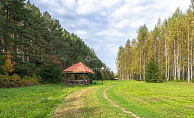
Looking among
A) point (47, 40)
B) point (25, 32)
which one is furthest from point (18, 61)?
point (47, 40)

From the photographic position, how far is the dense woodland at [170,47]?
2464 cm

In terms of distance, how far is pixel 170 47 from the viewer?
30.0 metres

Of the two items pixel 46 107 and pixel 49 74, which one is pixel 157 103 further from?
pixel 49 74

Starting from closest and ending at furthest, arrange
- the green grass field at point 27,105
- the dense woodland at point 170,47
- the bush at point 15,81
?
the green grass field at point 27,105 < the bush at point 15,81 < the dense woodland at point 170,47

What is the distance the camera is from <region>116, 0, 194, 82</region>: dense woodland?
24.6 metres

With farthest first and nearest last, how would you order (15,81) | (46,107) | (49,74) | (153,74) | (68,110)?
(153,74)
(49,74)
(15,81)
(46,107)
(68,110)

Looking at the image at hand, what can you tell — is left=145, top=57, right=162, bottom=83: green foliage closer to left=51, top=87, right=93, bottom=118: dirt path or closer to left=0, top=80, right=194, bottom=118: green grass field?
left=0, top=80, right=194, bottom=118: green grass field

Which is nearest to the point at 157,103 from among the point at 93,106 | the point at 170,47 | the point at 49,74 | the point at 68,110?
the point at 93,106

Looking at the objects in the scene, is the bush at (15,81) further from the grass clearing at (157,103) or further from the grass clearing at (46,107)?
the grass clearing at (157,103)

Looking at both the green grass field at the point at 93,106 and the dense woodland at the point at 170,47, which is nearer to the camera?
the green grass field at the point at 93,106

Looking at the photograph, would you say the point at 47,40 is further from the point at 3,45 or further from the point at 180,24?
the point at 180,24

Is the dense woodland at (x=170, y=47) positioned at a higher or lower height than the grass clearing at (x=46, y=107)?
→ higher

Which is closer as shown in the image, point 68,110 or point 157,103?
point 68,110

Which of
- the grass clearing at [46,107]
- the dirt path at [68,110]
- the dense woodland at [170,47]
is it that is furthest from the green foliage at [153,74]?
the dirt path at [68,110]
